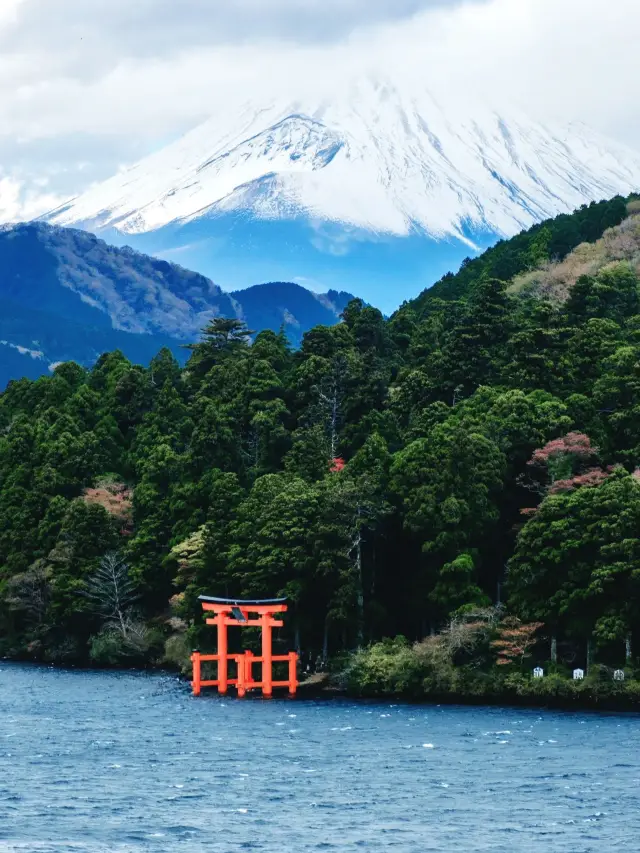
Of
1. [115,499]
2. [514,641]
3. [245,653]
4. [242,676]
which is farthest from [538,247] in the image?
[514,641]

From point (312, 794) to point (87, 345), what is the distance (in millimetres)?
163617

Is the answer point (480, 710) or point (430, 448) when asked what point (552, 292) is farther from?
point (480, 710)

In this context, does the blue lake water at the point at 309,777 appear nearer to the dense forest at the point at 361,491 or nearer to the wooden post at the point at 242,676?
the wooden post at the point at 242,676

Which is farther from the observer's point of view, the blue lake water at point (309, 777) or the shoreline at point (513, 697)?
the shoreline at point (513, 697)

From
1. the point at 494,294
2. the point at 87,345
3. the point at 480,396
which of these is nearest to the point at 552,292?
the point at 494,294

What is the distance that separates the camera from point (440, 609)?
52.7 m

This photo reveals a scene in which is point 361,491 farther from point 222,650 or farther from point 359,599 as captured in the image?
point 222,650

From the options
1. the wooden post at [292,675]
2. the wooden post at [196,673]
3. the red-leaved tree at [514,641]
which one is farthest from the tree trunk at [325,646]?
the red-leaved tree at [514,641]

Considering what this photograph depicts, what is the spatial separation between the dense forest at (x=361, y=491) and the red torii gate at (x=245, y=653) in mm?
1696

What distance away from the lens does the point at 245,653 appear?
2093 inches

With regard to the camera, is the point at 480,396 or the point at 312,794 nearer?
the point at 312,794

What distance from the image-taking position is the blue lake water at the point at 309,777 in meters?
30.3

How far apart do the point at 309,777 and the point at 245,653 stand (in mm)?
16785

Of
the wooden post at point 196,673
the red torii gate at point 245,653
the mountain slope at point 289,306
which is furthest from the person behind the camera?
the mountain slope at point 289,306
